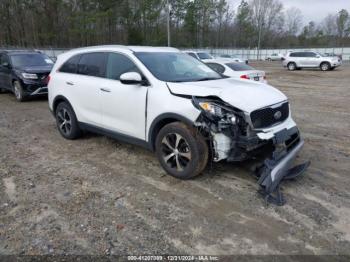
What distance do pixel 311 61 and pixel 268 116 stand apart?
26.6 meters

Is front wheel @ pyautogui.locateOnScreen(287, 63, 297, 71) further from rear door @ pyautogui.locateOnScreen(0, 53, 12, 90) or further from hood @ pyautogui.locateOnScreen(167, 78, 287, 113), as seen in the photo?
hood @ pyautogui.locateOnScreen(167, 78, 287, 113)

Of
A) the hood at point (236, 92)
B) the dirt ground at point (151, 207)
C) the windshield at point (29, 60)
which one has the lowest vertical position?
the dirt ground at point (151, 207)

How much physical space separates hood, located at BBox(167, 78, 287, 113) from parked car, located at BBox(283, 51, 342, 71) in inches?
1023

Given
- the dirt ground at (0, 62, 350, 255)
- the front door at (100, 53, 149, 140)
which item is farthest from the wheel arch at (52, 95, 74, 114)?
the front door at (100, 53, 149, 140)

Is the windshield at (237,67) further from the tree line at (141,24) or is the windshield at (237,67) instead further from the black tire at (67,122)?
the tree line at (141,24)

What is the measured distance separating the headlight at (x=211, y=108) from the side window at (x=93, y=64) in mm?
2134

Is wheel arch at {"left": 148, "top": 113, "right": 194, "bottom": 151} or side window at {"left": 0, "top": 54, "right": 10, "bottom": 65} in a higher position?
side window at {"left": 0, "top": 54, "right": 10, "bottom": 65}

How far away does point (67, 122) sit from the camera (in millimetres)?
6082

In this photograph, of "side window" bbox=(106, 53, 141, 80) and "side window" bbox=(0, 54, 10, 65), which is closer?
"side window" bbox=(106, 53, 141, 80)

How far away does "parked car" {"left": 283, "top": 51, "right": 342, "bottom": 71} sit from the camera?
26906 mm

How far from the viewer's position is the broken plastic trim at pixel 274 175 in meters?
3.61

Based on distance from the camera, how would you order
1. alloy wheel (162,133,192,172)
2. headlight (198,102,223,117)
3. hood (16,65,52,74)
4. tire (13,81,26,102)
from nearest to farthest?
headlight (198,102,223,117), alloy wheel (162,133,192,172), hood (16,65,52,74), tire (13,81,26,102)

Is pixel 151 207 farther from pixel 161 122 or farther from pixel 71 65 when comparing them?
pixel 71 65

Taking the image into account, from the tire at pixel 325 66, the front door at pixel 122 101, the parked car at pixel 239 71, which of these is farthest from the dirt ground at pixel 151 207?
the tire at pixel 325 66
